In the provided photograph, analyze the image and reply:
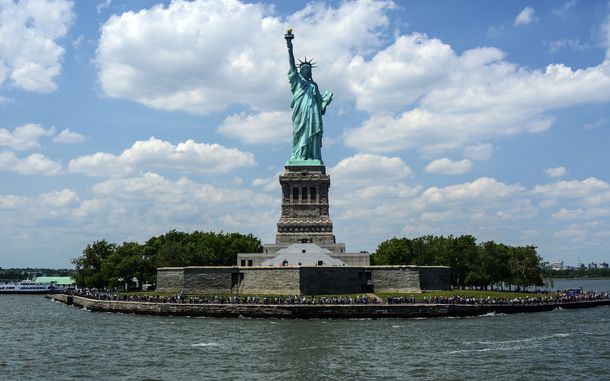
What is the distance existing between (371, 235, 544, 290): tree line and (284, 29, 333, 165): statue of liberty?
61.2 feet

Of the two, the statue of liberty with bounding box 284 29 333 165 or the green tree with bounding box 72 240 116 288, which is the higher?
the statue of liberty with bounding box 284 29 333 165

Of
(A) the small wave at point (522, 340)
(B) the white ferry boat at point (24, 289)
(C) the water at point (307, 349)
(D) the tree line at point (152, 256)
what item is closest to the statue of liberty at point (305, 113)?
(D) the tree line at point (152, 256)

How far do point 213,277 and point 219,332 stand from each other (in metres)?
21.8

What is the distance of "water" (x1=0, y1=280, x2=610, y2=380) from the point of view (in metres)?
35.0

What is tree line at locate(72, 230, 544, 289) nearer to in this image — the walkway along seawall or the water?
the walkway along seawall

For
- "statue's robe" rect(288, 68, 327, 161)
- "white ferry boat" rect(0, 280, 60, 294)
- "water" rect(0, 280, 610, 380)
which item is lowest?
"water" rect(0, 280, 610, 380)

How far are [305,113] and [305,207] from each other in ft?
40.3

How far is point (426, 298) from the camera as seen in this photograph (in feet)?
211

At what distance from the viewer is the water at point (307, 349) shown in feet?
115

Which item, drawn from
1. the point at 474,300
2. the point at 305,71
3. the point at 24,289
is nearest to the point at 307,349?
the point at 474,300

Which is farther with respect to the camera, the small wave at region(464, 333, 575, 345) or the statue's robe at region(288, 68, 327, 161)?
the statue's robe at region(288, 68, 327, 161)

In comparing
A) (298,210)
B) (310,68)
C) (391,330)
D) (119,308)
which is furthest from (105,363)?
(310,68)

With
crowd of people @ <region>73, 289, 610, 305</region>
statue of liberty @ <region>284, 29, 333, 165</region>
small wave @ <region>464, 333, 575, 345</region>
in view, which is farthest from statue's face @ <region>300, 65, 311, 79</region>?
small wave @ <region>464, 333, 575, 345</region>

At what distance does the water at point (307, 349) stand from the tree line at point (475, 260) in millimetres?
25817
